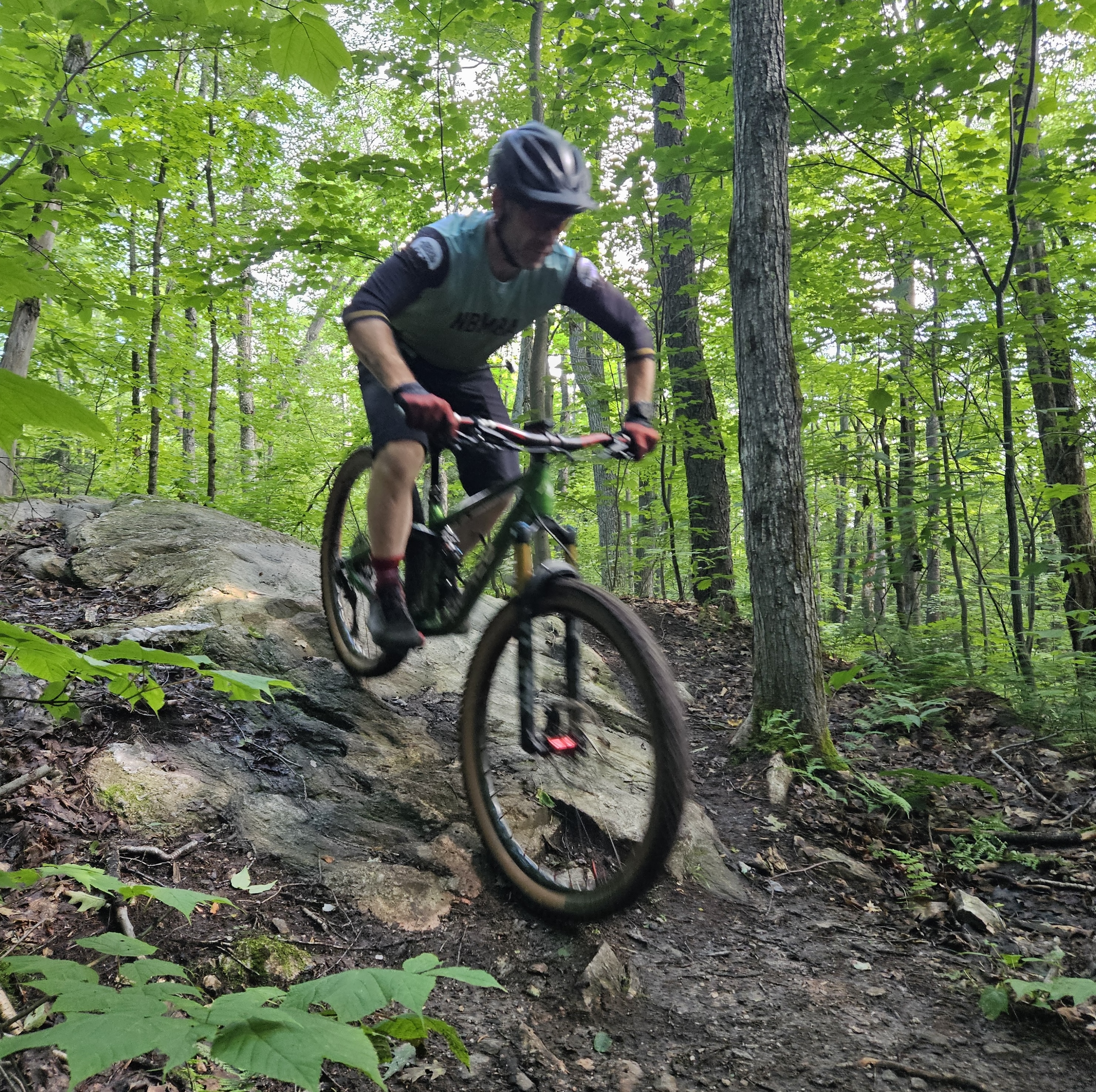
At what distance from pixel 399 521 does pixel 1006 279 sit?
475 centimetres

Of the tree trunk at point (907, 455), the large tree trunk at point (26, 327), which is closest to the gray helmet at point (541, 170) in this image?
the tree trunk at point (907, 455)

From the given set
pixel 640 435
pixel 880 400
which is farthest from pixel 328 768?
pixel 880 400

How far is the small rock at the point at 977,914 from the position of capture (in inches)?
98.2

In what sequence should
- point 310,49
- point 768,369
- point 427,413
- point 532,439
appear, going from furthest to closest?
point 768,369 < point 532,439 < point 427,413 < point 310,49

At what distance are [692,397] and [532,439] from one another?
21.9 feet

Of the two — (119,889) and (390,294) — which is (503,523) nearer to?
(390,294)

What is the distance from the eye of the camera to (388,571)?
2881 mm

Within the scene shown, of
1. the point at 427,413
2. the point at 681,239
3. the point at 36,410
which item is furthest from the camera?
the point at 681,239

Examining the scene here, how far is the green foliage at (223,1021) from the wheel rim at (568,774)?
0.97m

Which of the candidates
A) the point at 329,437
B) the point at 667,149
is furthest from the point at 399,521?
the point at 329,437

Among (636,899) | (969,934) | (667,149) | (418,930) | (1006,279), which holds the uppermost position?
(667,149)

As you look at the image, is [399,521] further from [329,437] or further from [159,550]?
[329,437]

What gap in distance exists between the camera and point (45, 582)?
14.0 ft

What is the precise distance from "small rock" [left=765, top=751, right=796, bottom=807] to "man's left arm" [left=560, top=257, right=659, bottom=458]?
6.47 feet
